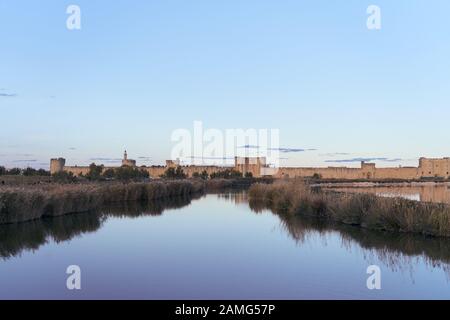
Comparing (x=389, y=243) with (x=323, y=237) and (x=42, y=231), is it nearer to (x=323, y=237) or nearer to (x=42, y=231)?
(x=323, y=237)

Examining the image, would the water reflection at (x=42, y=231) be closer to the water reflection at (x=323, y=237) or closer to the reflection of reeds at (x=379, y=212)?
the water reflection at (x=323, y=237)

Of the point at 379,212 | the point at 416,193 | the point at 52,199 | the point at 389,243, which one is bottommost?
the point at 416,193

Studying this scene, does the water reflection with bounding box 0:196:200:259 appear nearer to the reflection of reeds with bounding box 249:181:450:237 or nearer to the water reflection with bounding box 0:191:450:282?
the water reflection with bounding box 0:191:450:282

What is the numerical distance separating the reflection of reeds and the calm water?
0.65 m

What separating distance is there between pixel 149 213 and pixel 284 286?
1652 cm

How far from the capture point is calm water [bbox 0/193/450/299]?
8.67m

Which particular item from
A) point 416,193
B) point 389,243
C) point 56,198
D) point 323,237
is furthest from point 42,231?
point 416,193

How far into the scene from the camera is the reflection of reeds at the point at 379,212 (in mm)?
14344

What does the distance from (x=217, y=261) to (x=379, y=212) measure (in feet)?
22.3

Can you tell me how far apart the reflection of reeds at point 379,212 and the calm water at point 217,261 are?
2.15 ft

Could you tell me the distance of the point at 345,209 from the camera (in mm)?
18328

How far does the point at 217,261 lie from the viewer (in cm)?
1150

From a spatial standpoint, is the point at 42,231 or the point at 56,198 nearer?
the point at 42,231
